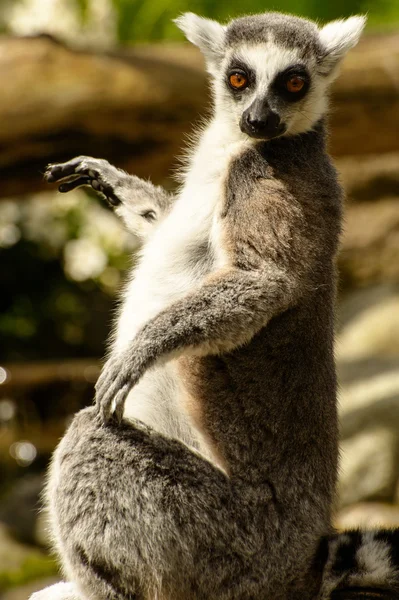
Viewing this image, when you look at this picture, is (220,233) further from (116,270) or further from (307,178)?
(116,270)

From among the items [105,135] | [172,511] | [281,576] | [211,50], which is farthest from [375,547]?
[105,135]

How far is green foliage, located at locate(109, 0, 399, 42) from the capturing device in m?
11.0

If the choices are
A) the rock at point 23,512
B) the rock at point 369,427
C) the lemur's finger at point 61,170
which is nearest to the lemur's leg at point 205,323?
the lemur's finger at point 61,170

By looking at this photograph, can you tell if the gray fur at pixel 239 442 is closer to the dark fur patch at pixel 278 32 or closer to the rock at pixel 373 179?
the dark fur patch at pixel 278 32

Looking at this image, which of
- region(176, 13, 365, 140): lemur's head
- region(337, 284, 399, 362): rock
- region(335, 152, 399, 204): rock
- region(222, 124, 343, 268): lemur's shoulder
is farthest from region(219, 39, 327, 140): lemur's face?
region(335, 152, 399, 204): rock

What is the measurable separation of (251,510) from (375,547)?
537mm

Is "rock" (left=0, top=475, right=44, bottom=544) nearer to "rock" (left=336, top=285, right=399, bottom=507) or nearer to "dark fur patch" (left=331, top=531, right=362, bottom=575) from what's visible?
"rock" (left=336, top=285, right=399, bottom=507)

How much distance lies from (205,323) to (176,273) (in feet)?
1.68

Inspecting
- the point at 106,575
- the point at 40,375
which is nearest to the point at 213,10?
the point at 40,375

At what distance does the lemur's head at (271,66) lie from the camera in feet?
13.1

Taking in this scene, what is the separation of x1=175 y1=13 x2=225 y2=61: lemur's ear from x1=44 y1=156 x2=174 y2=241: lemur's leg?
0.81 m

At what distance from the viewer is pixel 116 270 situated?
13734 millimetres

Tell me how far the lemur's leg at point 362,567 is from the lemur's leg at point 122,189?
196cm

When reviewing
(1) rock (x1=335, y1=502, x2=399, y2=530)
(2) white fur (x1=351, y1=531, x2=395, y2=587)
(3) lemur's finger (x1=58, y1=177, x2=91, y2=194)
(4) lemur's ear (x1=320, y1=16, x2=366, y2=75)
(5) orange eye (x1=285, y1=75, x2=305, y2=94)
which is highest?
(3) lemur's finger (x1=58, y1=177, x2=91, y2=194)
